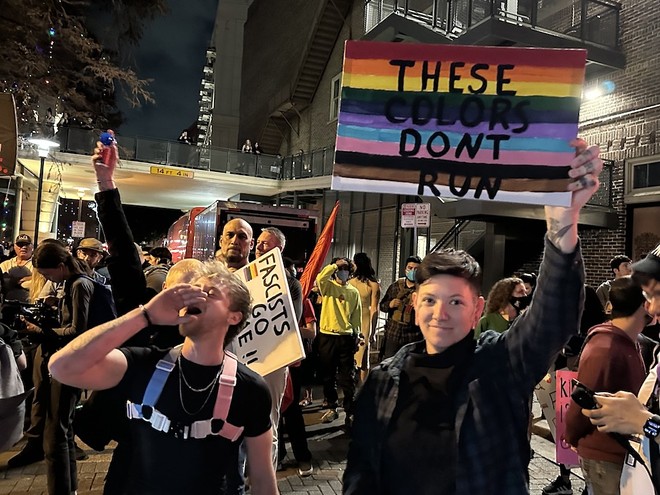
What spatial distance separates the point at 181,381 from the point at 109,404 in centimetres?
31

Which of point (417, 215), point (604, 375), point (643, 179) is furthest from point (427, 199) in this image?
point (604, 375)

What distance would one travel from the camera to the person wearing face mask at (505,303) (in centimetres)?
518

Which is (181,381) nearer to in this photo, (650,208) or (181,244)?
(650,208)

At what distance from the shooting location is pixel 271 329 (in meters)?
3.73

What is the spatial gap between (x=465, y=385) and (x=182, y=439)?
104cm

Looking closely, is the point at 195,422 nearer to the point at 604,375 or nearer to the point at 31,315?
the point at 604,375

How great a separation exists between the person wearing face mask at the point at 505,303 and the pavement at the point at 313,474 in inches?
61.3

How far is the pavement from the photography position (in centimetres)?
474

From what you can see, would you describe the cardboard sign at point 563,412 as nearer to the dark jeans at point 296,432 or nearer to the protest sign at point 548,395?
the protest sign at point 548,395

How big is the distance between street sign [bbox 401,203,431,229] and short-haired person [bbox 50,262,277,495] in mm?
7791

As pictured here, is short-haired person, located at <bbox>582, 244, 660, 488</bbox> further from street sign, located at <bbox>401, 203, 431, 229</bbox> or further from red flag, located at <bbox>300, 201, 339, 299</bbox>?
street sign, located at <bbox>401, 203, 431, 229</bbox>

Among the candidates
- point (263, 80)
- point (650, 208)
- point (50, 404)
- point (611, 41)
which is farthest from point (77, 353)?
point (263, 80)

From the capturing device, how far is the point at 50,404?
4.17 meters

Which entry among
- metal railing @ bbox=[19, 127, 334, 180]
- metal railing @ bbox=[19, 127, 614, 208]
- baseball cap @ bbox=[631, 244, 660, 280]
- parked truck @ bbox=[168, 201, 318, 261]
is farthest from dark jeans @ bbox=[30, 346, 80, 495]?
metal railing @ bbox=[19, 127, 334, 180]
